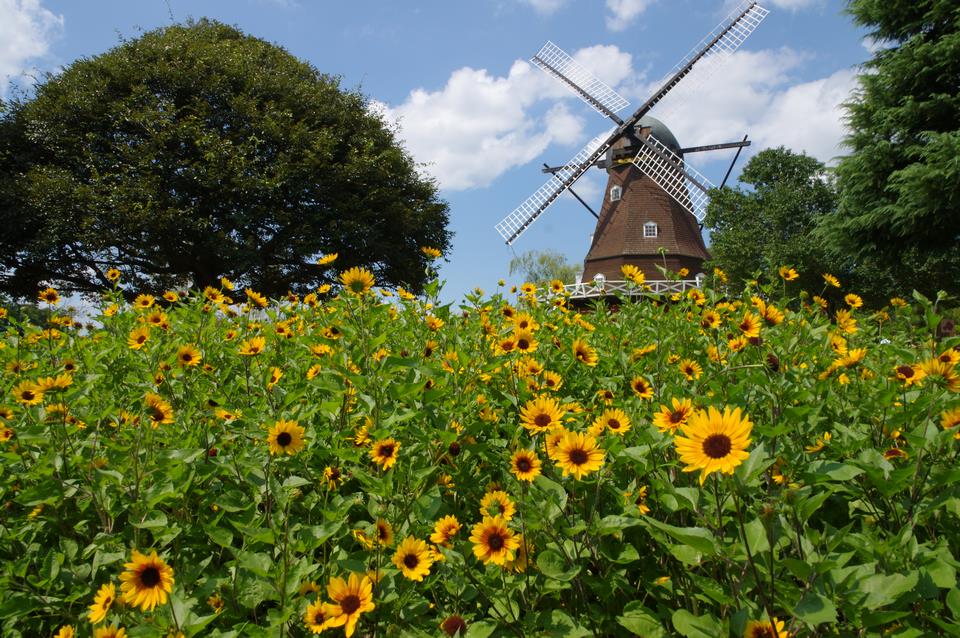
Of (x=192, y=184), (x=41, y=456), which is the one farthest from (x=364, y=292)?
(x=192, y=184)

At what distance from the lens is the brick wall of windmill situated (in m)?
27.6

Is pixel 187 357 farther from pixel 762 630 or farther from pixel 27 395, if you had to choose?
pixel 762 630

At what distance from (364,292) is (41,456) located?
1.14m

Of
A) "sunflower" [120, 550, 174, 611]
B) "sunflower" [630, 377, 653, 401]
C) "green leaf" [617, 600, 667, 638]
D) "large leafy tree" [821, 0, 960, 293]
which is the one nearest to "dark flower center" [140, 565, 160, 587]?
"sunflower" [120, 550, 174, 611]

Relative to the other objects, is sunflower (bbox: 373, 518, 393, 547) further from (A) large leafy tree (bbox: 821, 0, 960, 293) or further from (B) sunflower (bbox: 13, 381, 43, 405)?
(A) large leafy tree (bbox: 821, 0, 960, 293)

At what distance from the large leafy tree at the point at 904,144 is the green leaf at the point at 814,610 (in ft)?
47.8

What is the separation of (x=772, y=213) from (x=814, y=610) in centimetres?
2409

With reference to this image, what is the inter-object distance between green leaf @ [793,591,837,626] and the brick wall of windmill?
26.8 m

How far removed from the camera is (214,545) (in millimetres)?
1825

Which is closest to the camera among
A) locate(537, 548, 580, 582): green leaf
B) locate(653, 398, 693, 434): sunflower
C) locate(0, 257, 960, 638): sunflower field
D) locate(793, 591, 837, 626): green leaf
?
locate(793, 591, 837, 626): green leaf

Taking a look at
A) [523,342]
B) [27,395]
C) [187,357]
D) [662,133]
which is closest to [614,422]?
[523,342]

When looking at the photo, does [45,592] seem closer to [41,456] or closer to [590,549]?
[41,456]

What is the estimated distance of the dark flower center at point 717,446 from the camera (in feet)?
3.42

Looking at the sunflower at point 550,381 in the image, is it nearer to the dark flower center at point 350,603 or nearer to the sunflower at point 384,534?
the sunflower at point 384,534
